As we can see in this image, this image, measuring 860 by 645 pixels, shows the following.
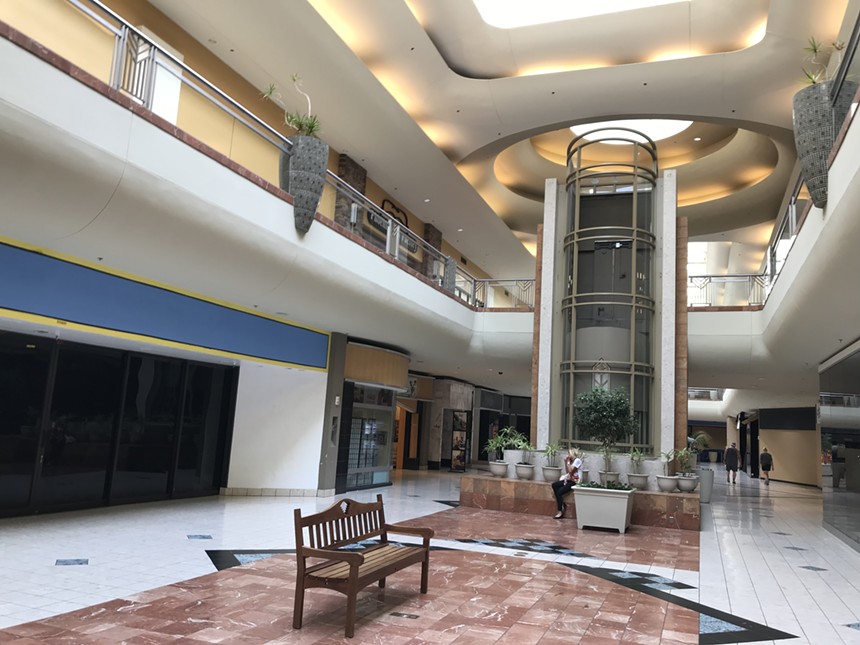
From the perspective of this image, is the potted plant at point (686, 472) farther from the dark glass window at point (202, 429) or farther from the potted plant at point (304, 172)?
the dark glass window at point (202, 429)

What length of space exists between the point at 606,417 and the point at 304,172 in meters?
7.19

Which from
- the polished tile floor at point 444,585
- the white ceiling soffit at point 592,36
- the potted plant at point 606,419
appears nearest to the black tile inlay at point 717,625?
the polished tile floor at point 444,585

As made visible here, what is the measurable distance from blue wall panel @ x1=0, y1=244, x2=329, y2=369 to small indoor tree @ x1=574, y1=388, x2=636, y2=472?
19.1ft

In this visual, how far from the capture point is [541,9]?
13.0m

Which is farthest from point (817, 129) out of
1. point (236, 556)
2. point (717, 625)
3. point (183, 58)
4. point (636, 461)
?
point (183, 58)

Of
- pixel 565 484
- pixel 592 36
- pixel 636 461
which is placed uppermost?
pixel 592 36

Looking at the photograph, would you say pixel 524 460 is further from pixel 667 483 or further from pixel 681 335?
pixel 681 335

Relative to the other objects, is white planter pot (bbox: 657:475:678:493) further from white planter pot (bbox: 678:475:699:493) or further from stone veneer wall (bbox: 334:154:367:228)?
stone veneer wall (bbox: 334:154:367:228)

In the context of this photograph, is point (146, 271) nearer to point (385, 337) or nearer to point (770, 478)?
point (385, 337)

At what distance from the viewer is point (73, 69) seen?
6.16 metres

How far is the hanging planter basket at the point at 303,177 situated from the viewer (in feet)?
31.2

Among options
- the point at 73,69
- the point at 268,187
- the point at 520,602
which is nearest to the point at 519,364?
the point at 268,187

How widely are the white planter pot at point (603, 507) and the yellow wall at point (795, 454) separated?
18.2 m

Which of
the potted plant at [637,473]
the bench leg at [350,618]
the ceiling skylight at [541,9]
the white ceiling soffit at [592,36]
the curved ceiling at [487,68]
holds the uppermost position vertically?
the ceiling skylight at [541,9]
